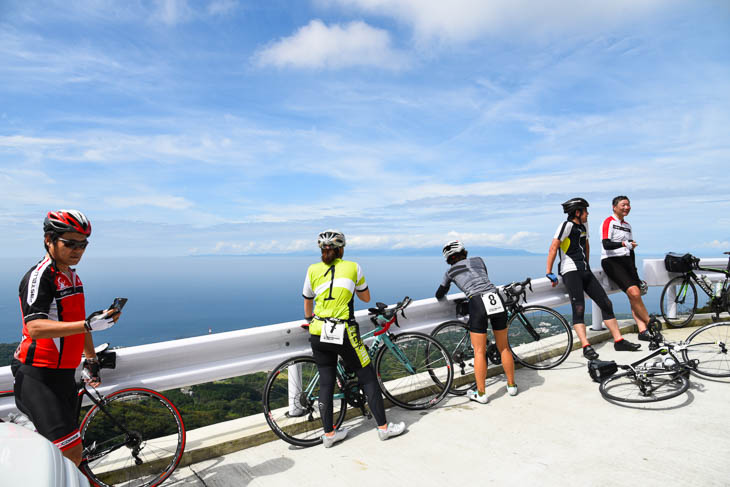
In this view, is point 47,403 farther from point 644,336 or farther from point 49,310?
point 644,336

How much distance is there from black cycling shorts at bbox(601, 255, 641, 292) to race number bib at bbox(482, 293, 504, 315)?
3.56 metres

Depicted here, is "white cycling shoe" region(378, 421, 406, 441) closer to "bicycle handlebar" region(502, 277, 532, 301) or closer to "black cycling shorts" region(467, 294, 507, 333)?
"black cycling shorts" region(467, 294, 507, 333)

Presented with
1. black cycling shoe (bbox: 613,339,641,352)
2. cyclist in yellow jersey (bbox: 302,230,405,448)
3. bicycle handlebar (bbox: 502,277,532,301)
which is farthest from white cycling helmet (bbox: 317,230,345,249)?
black cycling shoe (bbox: 613,339,641,352)

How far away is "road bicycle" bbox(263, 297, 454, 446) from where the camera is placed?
4.54m

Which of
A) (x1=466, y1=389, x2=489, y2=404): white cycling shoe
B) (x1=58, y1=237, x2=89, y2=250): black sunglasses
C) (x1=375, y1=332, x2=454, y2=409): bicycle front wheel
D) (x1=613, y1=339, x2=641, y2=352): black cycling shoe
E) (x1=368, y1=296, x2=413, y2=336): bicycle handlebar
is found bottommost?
(x1=613, y1=339, x2=641, y2=352): black cycling shoe

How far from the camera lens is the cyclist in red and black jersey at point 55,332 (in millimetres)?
2922

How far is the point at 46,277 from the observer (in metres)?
2.98

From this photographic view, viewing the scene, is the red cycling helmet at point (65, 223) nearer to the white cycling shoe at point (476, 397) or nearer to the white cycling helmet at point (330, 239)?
the white cycling helmet at point (330, 239)

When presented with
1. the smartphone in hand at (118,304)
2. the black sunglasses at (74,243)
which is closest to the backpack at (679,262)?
the smartphone in hand at (118,304)

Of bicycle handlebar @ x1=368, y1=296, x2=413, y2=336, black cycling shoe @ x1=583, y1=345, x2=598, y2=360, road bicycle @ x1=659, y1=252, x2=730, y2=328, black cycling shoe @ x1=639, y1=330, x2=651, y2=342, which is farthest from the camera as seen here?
road bicycle @ x1=659, y1=252, x2=730, y2=328

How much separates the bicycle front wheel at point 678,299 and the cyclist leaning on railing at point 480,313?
212 inches

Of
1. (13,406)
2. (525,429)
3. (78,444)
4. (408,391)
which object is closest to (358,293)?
(408,391)

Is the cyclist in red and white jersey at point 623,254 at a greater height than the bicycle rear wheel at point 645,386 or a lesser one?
greater

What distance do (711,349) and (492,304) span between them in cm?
277
